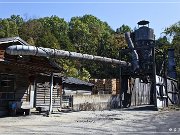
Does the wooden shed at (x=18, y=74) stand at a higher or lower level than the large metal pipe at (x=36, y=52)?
lower

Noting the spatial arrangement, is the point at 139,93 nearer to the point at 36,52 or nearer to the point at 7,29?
the point at 36,52

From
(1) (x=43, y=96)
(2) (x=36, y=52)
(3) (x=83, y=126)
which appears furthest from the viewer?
(1) (x=43, y=96)

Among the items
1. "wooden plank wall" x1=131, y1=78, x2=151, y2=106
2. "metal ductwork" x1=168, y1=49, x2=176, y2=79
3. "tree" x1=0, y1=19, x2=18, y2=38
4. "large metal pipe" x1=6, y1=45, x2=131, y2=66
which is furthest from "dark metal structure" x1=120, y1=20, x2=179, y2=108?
"tree" x1=0, y1=19, x2=18, y2=38

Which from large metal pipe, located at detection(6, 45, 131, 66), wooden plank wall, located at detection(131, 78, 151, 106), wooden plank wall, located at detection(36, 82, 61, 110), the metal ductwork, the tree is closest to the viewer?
large metal pipe, located at detection(6, 45, 131, 66)

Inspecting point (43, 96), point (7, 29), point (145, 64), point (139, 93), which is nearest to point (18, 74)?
point (43, 96)

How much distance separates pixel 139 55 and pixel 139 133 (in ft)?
77.2

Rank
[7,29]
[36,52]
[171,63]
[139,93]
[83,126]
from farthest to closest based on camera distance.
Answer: [7,29], [171,63], [139,93], [36,52], [83,126]

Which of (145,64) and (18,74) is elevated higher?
(145,64)

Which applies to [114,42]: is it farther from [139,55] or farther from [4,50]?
[4,50]

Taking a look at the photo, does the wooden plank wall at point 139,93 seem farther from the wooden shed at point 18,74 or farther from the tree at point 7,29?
the tree at point 7,29

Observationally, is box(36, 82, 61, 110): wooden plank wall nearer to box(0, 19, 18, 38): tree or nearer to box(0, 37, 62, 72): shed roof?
box(0, 37, 62, 72): shed roof

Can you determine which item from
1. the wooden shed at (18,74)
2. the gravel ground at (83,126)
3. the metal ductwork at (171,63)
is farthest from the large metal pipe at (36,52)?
the metal ductwork at (171,63)

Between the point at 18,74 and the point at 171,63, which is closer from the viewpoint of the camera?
the point at 18,74

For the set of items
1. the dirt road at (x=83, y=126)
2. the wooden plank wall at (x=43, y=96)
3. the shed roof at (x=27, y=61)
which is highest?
the shed roof at (x=27, y=61)
